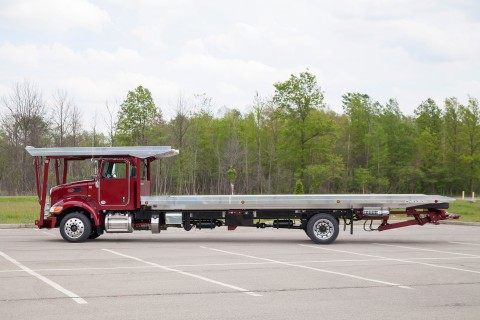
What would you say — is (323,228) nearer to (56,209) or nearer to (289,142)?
(56,209)

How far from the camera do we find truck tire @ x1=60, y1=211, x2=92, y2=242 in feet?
59.9

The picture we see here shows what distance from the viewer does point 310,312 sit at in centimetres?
853

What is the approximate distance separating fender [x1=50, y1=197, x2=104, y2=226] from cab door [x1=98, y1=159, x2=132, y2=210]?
246 mm

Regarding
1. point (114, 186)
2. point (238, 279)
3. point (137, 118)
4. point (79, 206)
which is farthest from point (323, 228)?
point (137, 118)

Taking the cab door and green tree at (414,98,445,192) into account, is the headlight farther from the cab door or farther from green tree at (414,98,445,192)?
green tree at (414,98,445,192)

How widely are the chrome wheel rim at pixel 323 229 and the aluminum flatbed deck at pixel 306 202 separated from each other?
1.40 feet

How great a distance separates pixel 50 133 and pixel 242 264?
50852 mm

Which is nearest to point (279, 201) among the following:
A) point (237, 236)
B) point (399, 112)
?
point (237, 236)

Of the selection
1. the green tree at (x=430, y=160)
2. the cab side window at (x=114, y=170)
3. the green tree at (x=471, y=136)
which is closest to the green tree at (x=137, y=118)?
the green tree at (x=430, y=160)

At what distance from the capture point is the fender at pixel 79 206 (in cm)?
1844

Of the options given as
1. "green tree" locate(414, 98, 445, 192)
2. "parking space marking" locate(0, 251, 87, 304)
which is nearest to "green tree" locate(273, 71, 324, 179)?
"green tree" locate(414, 98, 445, 192)

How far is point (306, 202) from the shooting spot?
18062 mm

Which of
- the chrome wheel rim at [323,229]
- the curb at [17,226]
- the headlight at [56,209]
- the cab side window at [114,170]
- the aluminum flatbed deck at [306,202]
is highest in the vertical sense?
the cab side window at [114,170]

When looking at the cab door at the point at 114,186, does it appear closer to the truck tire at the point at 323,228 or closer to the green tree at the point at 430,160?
the truck tire at the point at 323,228
